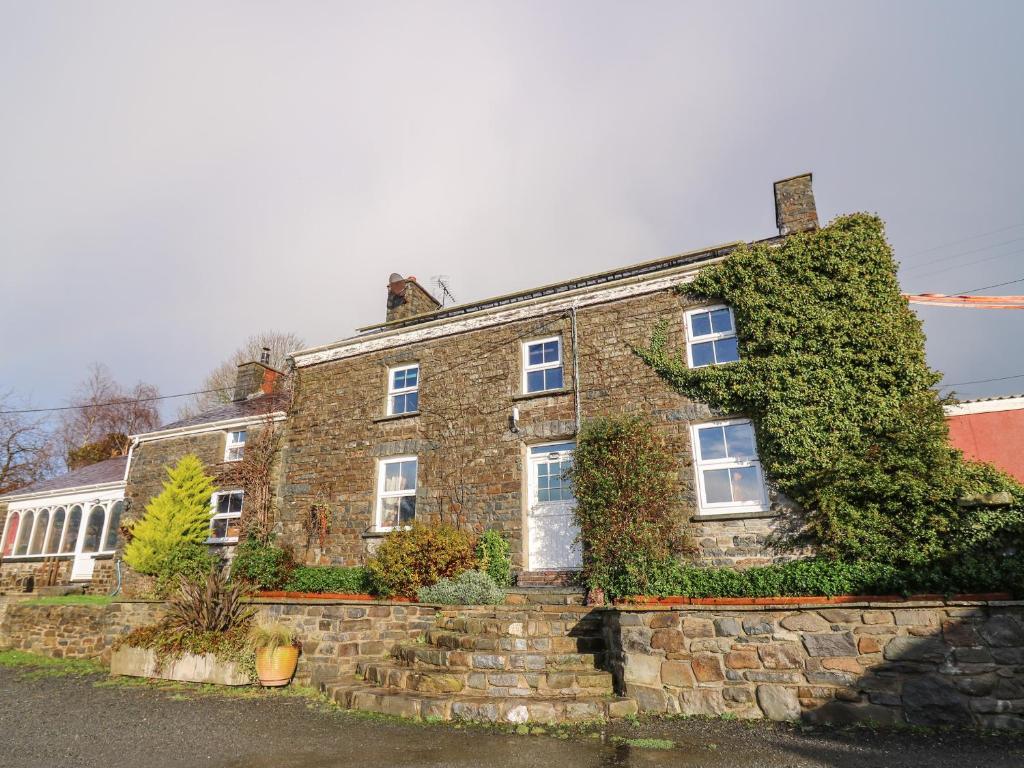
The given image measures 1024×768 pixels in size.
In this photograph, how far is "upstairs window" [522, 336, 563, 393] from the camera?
1241 cm

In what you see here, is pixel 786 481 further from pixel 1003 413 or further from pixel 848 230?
pixel 1003 413

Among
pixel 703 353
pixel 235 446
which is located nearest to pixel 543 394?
pixel 703 353

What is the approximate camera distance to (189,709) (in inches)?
295

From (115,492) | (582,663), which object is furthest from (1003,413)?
(115,492)

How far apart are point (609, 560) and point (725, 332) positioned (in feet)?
15.9

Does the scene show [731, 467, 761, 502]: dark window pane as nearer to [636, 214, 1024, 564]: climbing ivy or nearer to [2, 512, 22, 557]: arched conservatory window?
[636, 214, 1024, 564]: climbing ivy

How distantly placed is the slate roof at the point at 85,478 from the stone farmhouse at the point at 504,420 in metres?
5.29

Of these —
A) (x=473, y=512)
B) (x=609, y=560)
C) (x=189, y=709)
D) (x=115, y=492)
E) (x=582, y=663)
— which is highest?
(x=115, y=492)

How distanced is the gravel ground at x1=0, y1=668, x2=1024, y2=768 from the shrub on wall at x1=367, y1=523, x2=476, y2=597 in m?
3.16

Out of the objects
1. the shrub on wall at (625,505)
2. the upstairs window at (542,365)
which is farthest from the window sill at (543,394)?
the shrub on wall at (625,505)

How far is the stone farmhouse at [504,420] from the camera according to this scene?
10430 millimetres

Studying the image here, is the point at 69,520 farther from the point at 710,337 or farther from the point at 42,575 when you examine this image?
the point at 710,337

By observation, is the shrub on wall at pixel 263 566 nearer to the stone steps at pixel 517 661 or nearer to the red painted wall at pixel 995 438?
the stone steps at pixel 517 661

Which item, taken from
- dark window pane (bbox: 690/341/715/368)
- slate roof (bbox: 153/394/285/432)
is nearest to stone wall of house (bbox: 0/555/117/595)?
slate roof (bbox: 153/394/285/432)
